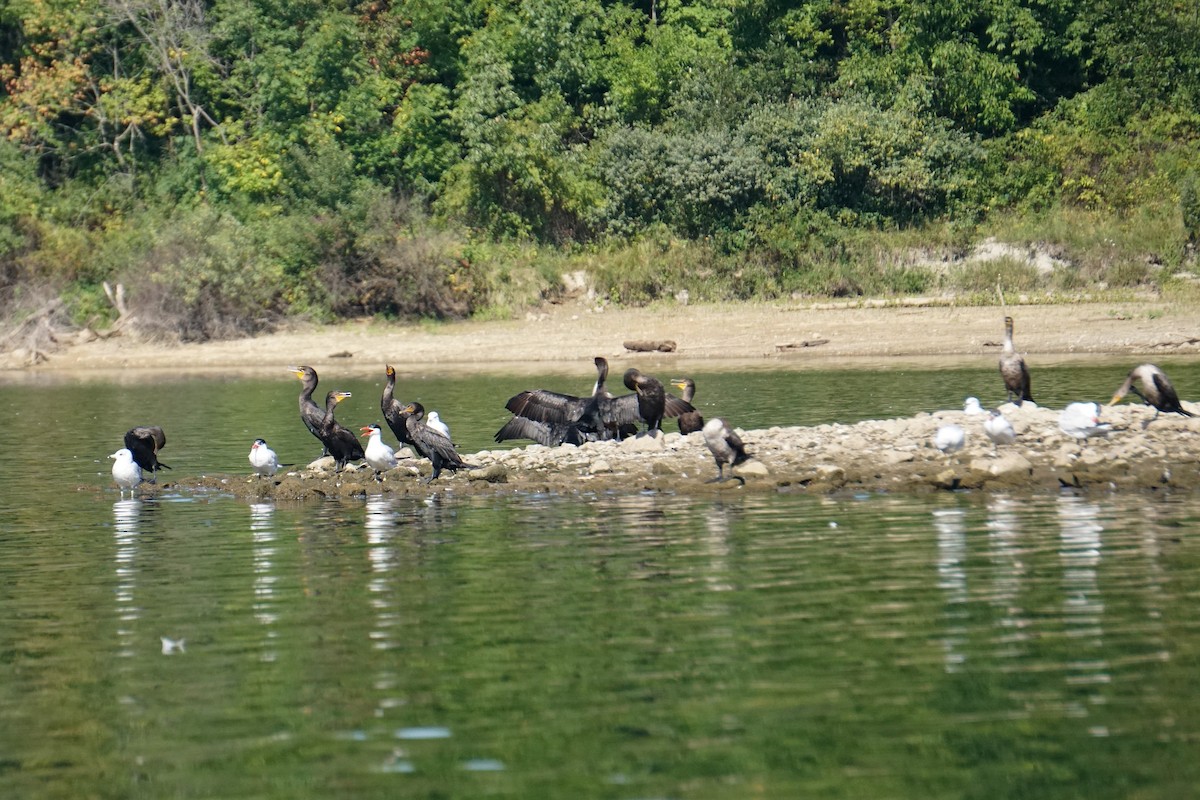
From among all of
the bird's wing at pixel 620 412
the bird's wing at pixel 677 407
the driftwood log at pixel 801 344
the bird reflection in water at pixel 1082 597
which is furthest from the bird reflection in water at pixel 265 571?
the driftwood log at pixel 801 344

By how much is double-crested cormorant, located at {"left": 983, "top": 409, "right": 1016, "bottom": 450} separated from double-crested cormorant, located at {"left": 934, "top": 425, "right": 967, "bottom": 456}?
0.30m

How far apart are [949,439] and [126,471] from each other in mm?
8713

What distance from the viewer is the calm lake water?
7988 millimetres

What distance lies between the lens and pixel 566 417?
20438mm

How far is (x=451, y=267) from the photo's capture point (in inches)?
1650

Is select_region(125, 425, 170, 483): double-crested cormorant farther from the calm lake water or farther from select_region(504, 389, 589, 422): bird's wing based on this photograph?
select_region(504, 389, 589, 422): bird's wing

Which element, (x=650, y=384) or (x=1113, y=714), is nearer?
(x=1113, y=714)

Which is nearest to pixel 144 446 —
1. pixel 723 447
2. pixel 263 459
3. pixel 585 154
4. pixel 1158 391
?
pixel 263 459

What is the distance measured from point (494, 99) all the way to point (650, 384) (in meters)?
27.4

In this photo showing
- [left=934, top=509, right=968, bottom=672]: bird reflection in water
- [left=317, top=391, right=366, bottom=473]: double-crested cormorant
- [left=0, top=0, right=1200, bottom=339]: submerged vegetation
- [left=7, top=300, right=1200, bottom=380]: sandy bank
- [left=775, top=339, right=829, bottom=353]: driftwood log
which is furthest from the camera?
[left=0, top=0, right=1200, bottom=339]: submerged vegetation

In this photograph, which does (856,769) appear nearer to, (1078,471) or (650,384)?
(1078,471)

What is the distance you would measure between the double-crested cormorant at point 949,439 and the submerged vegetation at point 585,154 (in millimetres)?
20434

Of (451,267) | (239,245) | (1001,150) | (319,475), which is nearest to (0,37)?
(239,245)

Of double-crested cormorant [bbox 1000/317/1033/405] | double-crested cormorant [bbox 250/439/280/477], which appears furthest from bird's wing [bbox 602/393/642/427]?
double-crested cormorant [bbox 1000/317/1033/405]
